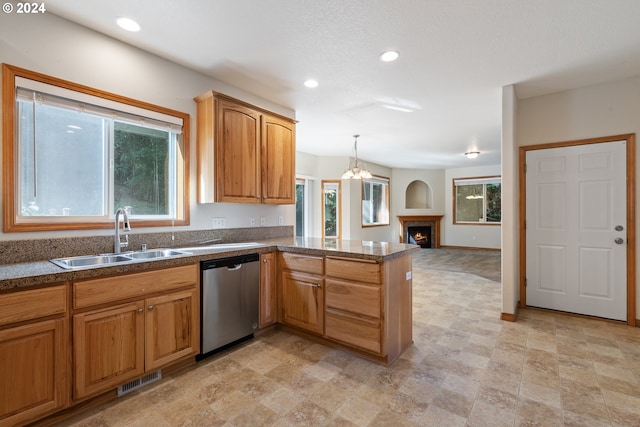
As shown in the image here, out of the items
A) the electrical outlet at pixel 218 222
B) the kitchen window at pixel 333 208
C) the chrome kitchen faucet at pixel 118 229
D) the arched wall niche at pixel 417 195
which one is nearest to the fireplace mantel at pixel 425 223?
the arched wall niche at pixel 417 195

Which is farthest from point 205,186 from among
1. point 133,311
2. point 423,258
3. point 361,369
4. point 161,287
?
point 423,258

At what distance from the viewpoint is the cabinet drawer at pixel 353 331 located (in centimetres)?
231

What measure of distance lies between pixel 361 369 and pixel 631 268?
10.3 feet

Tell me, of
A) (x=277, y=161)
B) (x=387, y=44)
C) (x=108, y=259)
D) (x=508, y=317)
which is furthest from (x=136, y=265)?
(x=508, y=317)

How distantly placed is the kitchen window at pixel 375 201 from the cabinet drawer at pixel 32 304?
6.80 meters

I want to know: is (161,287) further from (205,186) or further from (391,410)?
(391,410)

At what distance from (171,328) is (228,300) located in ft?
1.61

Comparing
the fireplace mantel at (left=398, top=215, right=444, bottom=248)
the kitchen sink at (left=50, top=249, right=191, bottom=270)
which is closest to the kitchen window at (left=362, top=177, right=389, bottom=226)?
the fireplace mantel at (left=398, top=215, right=444, bottom=248)

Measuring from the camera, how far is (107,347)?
5.99ft

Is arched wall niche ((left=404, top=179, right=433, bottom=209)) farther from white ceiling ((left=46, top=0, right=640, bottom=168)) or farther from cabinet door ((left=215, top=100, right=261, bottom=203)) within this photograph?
cabinet door ((left=215, top=100, right=261, bottom=203))

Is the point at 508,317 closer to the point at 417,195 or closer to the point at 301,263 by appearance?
the point at 301,263

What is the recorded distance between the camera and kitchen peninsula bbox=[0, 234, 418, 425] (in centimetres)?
155

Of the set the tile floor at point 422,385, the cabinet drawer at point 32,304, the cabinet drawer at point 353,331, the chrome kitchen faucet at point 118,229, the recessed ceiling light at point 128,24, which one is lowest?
the tile floor at point 422,385

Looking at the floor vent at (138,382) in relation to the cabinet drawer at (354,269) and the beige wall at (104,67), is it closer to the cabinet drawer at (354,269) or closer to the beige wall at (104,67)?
the beige wall at (104,67)
